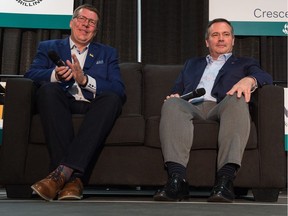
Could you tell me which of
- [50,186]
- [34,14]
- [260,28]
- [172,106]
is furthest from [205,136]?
[34,14]

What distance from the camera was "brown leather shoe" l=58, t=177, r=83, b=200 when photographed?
1798 millimetres

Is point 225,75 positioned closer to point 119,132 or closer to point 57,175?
point 119,132

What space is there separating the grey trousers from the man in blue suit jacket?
0.78 feet

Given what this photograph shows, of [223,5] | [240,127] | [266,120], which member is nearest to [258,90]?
[266,120]

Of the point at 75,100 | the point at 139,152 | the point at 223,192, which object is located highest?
the point at 75,100

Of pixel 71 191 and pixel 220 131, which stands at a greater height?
pixel 220 131

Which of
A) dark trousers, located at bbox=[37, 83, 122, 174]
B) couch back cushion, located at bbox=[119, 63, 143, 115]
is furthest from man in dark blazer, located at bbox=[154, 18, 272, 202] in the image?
couch back cushion, located at bbox=[119, 63, 143, 115]

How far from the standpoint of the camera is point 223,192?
5.97 feet

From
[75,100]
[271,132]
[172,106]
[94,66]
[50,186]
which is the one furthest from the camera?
[94,66]

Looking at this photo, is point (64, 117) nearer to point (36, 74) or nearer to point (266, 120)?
point (36, 74)

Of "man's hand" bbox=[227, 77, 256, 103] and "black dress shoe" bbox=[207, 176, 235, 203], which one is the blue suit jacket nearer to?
"man's hand" bbox=[227, 77, 256, 103]

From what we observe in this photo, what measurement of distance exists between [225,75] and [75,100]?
695 mm

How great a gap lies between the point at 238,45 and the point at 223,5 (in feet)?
1.27

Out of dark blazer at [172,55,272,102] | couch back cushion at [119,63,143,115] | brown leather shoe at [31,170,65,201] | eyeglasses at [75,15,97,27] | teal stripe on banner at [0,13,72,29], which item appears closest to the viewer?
brown leather shoe at [31,170,65,201]
